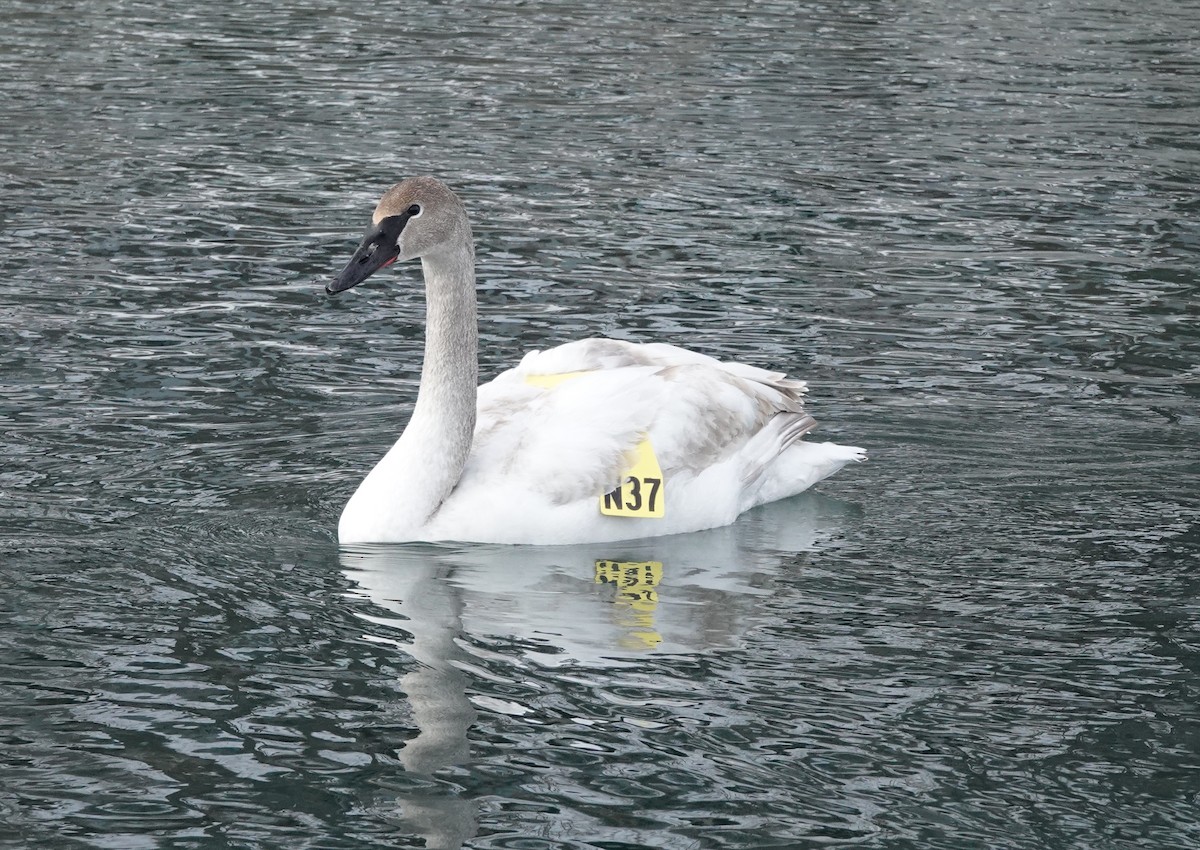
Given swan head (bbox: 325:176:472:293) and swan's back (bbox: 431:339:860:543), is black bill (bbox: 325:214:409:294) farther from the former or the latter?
swan's back (bbox: 431:339:860:543)

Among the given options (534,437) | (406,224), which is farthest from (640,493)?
(406,224)

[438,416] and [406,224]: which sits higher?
[406,224]

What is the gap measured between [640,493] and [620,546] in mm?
319

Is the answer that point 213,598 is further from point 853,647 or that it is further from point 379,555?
point 853,647

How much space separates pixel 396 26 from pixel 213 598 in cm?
2397

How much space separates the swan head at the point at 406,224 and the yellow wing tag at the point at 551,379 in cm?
121

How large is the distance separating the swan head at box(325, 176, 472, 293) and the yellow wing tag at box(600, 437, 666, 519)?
1653 millimetres

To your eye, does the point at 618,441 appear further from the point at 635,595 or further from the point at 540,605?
the point at 540,605

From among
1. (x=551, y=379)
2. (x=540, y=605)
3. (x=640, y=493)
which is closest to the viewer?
(x=540, y=605)

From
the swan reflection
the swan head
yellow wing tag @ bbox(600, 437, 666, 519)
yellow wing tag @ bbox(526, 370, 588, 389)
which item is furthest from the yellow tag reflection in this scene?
the swan head

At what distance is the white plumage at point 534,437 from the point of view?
1067 centimetres

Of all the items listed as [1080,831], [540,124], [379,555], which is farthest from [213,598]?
[540,124]

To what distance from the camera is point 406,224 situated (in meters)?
10.6

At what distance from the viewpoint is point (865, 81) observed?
91.5 ft
